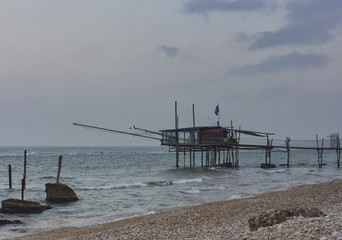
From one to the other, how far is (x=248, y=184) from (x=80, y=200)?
48.3 feet

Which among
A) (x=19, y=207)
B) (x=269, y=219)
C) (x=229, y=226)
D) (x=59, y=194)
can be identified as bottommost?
(x=19, y=207)

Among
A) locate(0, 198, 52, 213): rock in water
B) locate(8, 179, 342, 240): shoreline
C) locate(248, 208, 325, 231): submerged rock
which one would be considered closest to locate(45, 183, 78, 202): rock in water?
locate(0, 198, 52, 213): rock in water

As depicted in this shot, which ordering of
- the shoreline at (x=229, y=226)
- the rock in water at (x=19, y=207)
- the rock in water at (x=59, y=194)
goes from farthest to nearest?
the rock in water at (x=59, y=194) < the rock in water at (x=19, y=207) < the shoreline at (x=229, y=226)

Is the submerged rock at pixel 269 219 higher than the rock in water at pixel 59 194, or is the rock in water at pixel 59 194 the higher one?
the submerged rock at pixel 269 219

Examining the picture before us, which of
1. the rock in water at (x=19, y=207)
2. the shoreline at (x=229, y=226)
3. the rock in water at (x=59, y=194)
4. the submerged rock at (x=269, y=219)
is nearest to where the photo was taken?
the shoreline at (x=229, y=226)

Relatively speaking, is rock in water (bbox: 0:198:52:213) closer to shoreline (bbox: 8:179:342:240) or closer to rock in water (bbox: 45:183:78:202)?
rock in water (bbox: 45:183:78:202)

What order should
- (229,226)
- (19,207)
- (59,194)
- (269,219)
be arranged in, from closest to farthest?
(269,219), (229,226), (19,207), (59,194)

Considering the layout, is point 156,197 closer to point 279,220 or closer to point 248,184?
point 248,184

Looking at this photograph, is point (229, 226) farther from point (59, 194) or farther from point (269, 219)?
point (59, 194)

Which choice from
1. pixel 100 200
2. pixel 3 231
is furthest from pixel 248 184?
pixel 3 231

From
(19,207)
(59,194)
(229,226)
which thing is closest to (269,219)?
(229,226)

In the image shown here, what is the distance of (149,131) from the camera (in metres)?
48.8

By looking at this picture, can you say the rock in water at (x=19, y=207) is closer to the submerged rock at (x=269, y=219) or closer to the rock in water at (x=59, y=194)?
the rock in water at (x=59, y=194)

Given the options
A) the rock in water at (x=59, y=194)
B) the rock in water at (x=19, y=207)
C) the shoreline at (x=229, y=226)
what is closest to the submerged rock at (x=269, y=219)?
the shoreline at (x=229, y=226)
